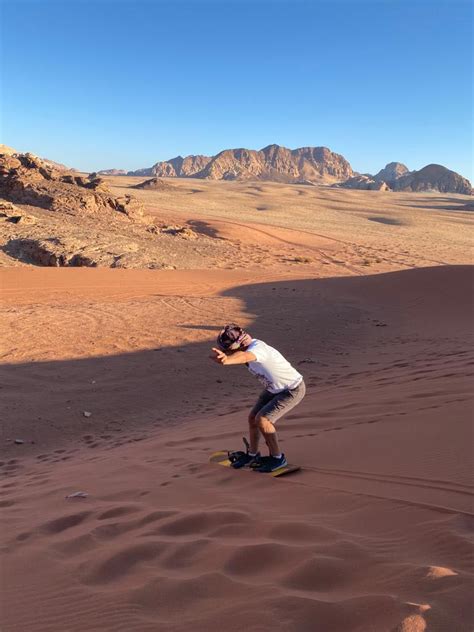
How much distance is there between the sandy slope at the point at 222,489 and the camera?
2611 millimetres

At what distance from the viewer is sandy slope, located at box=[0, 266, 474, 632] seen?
8.57 feet

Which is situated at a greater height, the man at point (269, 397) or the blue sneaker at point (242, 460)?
the man at point (269, 397)

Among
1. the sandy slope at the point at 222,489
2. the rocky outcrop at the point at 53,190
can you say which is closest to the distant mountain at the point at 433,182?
the rocky outcrop at the point at 53,190

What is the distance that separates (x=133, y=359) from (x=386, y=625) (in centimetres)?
846

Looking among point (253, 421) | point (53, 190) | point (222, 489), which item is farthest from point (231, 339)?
point (53, 190)

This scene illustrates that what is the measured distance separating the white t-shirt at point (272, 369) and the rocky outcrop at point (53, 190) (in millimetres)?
23676

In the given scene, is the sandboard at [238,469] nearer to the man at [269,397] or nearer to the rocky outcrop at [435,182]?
the man at [269,397]

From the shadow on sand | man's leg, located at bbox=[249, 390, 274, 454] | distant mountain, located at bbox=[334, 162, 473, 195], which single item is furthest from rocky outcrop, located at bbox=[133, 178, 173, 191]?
distant mountain, located at bbox=[334, 162, 473, 195]

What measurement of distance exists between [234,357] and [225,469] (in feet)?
4.01

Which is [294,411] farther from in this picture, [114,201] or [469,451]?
[114,201]

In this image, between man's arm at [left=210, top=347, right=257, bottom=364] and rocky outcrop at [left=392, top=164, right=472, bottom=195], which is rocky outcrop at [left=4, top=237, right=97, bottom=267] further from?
rocky outcrop at [left=392, top=164, right=472, bottom=195]

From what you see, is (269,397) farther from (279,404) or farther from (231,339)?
(231,339)

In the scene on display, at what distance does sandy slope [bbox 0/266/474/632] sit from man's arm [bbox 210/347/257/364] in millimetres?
1002

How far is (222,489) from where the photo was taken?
14.7 feet
